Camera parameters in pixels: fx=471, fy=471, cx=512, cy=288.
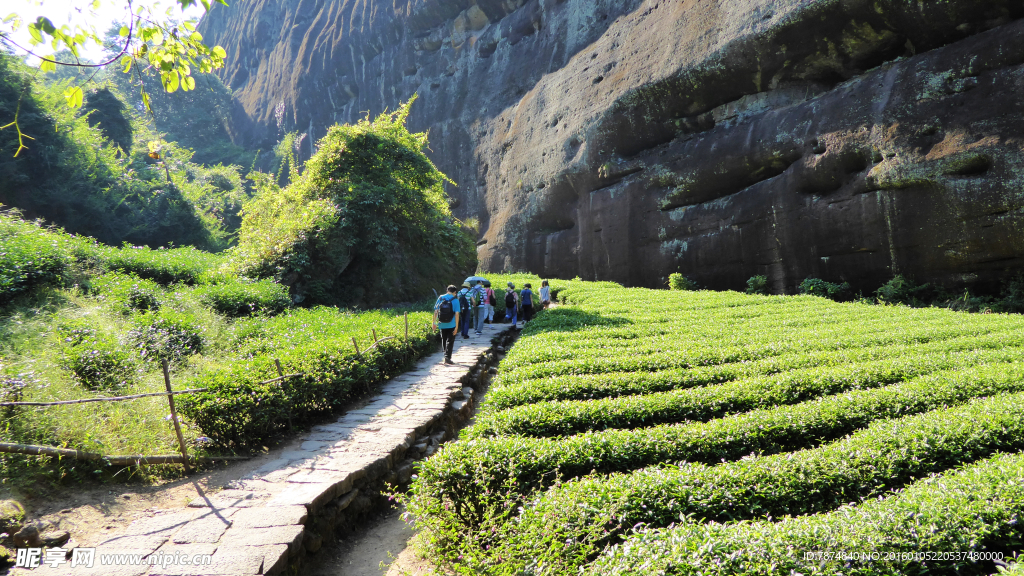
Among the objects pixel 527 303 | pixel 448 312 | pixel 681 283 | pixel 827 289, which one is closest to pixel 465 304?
pixel 448 312

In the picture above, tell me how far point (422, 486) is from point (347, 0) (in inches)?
1980

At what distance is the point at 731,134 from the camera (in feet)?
63.4

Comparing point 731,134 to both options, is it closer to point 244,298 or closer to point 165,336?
point 244,298

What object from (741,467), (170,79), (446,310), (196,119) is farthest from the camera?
(196,119)

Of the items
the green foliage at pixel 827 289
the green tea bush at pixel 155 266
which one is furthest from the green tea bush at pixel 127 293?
the green foliage at pixel 827 289

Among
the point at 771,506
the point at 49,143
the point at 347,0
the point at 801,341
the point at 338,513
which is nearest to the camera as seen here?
the point at 771,506

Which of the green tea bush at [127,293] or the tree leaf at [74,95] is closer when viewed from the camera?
the tree leaf at [74,95]

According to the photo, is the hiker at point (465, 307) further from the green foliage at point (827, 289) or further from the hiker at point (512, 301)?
the green foliage at point (827, 289)

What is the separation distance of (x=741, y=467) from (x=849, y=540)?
43.2 inches

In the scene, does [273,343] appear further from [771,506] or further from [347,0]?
[347,0]

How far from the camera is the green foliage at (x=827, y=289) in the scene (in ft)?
51.4

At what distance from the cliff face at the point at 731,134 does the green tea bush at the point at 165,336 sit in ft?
59.2

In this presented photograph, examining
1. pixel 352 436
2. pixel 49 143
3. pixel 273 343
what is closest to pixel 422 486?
pixel 352 436

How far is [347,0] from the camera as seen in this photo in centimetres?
4334
